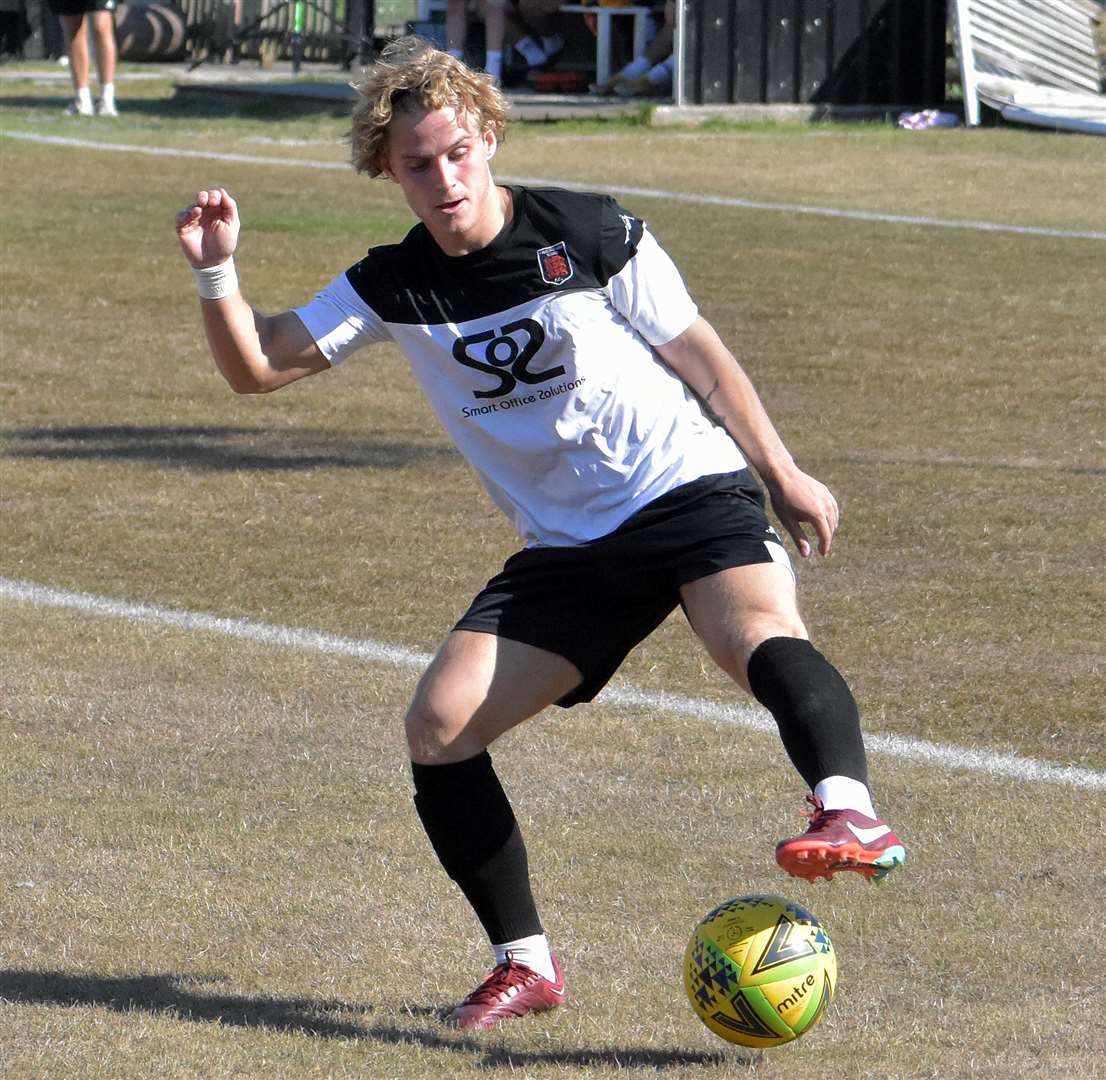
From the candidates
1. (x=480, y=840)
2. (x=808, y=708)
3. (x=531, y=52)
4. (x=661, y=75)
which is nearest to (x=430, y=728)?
(x=480, y=840)

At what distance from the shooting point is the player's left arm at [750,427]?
404 centimetres

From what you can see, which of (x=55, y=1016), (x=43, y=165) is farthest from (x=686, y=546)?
(x=43, y=165)

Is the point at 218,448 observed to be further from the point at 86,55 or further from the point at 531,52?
the point at 531,52

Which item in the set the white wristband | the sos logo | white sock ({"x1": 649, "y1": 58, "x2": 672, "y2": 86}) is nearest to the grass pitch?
the sos logo

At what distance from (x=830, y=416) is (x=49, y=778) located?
5.61 meters

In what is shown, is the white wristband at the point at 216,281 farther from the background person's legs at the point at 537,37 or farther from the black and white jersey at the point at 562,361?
the background person's legs at the point at 537,37

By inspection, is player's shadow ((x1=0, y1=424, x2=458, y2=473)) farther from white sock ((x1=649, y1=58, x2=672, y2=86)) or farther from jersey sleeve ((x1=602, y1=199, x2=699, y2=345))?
white sock ((x1=649, y1=58, x2=672, y2=86))

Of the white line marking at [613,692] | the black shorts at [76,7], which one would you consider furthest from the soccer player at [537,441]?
the black shorts at [76,7]

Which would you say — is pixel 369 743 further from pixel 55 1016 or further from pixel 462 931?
pixel 55 1016

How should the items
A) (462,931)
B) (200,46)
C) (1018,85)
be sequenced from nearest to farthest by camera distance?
1. (462,931)
2. (1018,85)
3. (200,46)

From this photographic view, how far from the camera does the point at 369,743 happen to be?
5707mm

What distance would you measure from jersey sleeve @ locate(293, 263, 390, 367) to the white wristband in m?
0.17

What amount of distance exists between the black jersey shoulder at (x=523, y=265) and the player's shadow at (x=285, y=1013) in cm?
141

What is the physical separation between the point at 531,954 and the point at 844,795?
878mm
